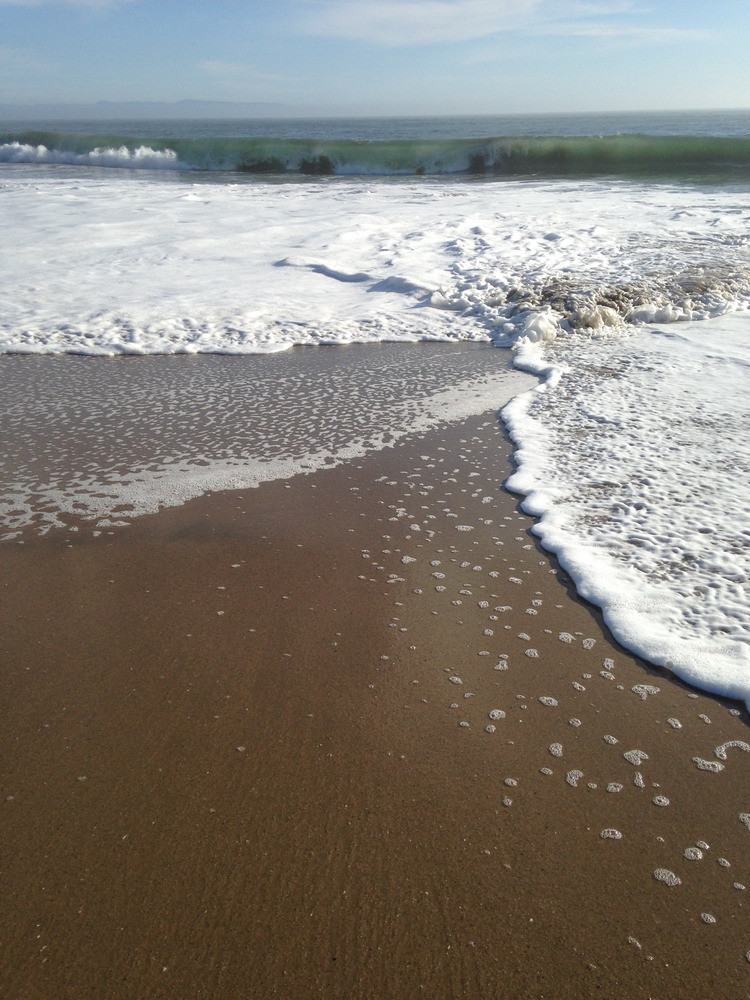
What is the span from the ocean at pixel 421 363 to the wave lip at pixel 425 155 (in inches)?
372

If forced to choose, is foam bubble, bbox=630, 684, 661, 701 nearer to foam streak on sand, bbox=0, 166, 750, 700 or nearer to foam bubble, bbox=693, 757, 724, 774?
foam streak on sand, bbox=0, 166, 750, 700

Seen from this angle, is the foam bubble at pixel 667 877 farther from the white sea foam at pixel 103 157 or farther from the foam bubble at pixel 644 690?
the white sea foam at pixel 103 157

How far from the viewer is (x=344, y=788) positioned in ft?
5.67

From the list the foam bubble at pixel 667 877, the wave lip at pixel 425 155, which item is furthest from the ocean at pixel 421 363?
the wave lip at pixel 425 155

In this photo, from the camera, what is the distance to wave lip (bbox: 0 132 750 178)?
66.7 ft

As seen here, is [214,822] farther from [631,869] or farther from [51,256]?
[51,256]

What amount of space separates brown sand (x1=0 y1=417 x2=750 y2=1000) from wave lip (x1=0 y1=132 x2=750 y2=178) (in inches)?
731

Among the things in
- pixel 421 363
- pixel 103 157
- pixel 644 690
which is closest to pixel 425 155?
pixel 103 157

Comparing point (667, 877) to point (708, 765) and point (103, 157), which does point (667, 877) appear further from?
point (103, 157)

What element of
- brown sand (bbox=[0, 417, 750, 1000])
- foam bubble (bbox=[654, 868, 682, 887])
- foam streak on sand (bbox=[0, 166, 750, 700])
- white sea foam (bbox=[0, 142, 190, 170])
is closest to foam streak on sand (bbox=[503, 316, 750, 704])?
foam streak on sand (bbox=[0, 166, 750, 700])

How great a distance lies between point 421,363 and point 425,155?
19.6 metres

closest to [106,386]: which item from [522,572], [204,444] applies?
[204,444]

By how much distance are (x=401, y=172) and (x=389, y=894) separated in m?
23.3

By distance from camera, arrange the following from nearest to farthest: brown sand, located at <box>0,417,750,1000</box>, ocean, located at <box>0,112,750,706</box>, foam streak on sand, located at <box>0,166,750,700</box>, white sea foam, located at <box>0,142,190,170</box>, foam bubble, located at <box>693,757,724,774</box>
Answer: brown sand, located at <box>0,417,750,1000</box> < foam bubble, located at <box>693,757,724,774</box> < foam streak on sand, located at <box>0,166,750,700</box> < ocean, located at <box>0,112,750,706</box> < white sea foam, located at <box>0,142,190,170</box>
